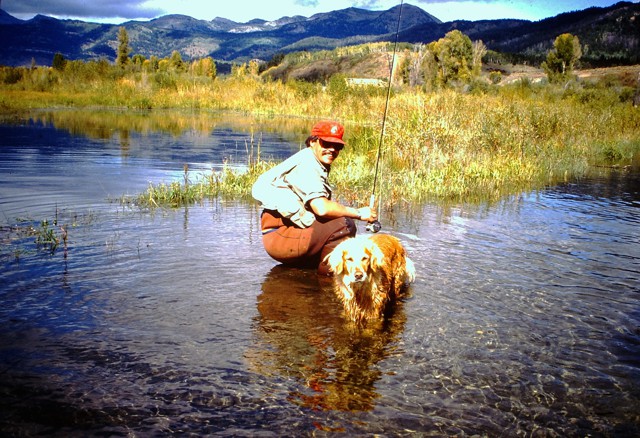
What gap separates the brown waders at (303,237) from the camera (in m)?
6.34

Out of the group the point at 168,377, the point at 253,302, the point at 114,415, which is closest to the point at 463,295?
the point at 253,302

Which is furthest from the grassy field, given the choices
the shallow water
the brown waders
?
the brown waders

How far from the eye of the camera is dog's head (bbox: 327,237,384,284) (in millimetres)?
5090

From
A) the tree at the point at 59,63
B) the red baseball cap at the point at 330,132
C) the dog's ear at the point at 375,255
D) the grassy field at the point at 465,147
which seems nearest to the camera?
the dog's ear at the point at 375,255

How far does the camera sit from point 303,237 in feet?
20.9

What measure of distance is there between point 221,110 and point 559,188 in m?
27.2

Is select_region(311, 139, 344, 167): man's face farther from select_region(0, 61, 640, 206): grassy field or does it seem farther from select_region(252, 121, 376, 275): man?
select_region(0, 61, 640, 206): grassy field

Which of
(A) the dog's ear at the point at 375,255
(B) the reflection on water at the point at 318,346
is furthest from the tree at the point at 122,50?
(A) the dog's ear at the point at 375,255

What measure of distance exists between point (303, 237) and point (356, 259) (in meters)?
1.33

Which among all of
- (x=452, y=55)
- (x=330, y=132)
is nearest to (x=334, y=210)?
(x=330, y=132)

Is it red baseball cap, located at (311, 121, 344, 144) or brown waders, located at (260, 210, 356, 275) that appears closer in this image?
red baseball cap, located at (311, 121, 344, 144)

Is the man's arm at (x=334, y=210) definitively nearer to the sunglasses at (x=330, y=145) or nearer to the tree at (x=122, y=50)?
the sunglasses at (x=330, y=145)

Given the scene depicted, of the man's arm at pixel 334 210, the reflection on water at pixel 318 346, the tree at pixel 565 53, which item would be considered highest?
the tree at pixel 565 53

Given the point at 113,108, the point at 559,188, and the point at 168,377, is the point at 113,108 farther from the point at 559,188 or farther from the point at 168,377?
the point at 168,377
